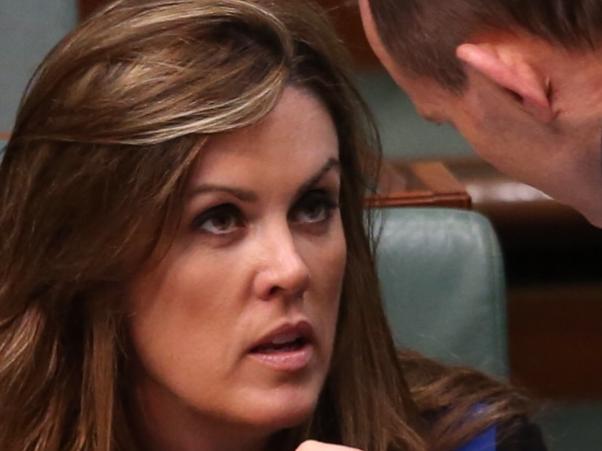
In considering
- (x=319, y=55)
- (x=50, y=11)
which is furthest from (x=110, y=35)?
(x=50, y=11)

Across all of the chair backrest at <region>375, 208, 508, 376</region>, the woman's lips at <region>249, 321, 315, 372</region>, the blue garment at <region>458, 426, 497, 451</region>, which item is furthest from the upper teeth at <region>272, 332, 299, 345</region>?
the chair backrest at <region>375, 208, 508, 376</region>

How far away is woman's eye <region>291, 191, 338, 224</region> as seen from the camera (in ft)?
4.22

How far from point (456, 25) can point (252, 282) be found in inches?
15.3

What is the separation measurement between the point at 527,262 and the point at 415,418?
1317 millimetres

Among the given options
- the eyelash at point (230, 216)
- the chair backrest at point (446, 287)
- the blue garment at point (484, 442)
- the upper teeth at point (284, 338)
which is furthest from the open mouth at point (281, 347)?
the chair backrest at point (446, 287)

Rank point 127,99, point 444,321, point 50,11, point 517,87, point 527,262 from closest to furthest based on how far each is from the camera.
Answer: point 517,87 < point 127,99 < point 444,321 < point 50,11 < point 527,262

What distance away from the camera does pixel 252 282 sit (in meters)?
1.24

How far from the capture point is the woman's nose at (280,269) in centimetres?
123

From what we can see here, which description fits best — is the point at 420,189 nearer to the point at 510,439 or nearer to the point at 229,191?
the point at 510,439

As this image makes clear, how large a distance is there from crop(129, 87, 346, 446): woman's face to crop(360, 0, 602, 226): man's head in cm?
26

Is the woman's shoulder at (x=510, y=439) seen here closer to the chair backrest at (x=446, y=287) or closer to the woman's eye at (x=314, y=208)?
the chair backrest at (x=446, y=287)

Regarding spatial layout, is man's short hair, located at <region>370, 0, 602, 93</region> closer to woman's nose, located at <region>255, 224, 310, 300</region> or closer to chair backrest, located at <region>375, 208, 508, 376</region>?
woman's nose, located at <region>255, 224, 310, 300</region>

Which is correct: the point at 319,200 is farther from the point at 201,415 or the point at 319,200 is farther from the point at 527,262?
the point at 527,262

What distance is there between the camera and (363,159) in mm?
1420
